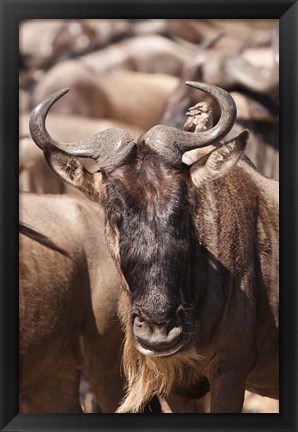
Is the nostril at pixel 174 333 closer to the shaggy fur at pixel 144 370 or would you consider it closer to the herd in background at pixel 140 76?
the shaggy fur at pixel 144 370

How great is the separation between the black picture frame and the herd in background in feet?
2.64

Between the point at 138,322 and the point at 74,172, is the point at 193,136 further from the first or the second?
the point at 138,322

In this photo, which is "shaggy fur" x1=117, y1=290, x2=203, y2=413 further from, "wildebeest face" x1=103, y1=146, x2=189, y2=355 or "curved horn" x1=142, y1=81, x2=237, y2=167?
"curved horn" x1=142, y1=81, x2=237, y2=167

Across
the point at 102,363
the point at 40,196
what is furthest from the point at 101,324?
the point at 40,196

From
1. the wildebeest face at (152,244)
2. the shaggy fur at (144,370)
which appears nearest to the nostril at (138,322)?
the wildebeest face at (152,244)

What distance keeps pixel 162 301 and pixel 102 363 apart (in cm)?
140

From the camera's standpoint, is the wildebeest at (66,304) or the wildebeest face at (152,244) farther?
the wildebeest at (66,304)

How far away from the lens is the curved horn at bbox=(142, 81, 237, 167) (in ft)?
14.6

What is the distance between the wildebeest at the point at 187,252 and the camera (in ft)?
14.1

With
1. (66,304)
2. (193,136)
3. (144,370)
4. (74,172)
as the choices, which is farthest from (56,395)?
(193,136)

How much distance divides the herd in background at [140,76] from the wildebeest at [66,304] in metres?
0.85
